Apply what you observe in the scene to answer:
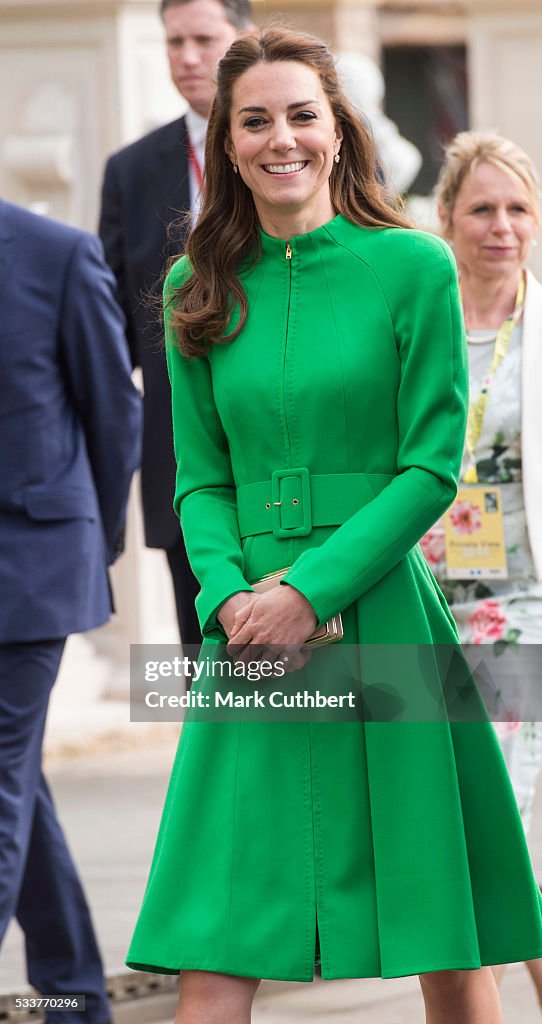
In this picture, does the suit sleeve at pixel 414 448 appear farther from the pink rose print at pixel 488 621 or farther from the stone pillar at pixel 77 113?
the stone pillar at pixel 77 113

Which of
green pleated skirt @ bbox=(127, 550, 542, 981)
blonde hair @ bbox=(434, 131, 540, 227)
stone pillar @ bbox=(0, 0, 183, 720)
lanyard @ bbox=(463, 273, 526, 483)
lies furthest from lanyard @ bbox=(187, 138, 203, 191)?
stone pillar @ bbox=(0, 0, 183, 720)

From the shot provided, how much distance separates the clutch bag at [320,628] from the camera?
2748mm

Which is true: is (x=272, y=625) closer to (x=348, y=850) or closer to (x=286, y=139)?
(x=348, y=850)

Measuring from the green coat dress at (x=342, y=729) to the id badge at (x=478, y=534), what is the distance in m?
1.28

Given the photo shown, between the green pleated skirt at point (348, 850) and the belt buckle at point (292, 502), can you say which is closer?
the green pleated skirt at point (348, 850)

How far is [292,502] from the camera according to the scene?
9.25 ft

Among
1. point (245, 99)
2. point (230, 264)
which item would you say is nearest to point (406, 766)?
point (230, 264)

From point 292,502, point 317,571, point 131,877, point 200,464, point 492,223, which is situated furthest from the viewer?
point 131,877

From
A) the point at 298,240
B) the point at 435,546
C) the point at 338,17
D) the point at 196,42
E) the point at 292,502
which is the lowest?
the point at 435,546

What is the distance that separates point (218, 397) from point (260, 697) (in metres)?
0.48

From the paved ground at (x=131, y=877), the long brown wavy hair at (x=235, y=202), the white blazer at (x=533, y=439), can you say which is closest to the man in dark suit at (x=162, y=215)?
the white blazer at (x=533, y=439)

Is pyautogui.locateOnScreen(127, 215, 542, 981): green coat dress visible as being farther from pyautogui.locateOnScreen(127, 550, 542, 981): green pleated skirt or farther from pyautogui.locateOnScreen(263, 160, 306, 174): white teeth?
pyautogui.locateOnScreen(263, 160, 306, 174): white teeth

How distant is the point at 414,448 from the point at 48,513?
154 cm

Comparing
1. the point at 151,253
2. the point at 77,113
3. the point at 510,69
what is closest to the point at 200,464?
the point at 151,253
